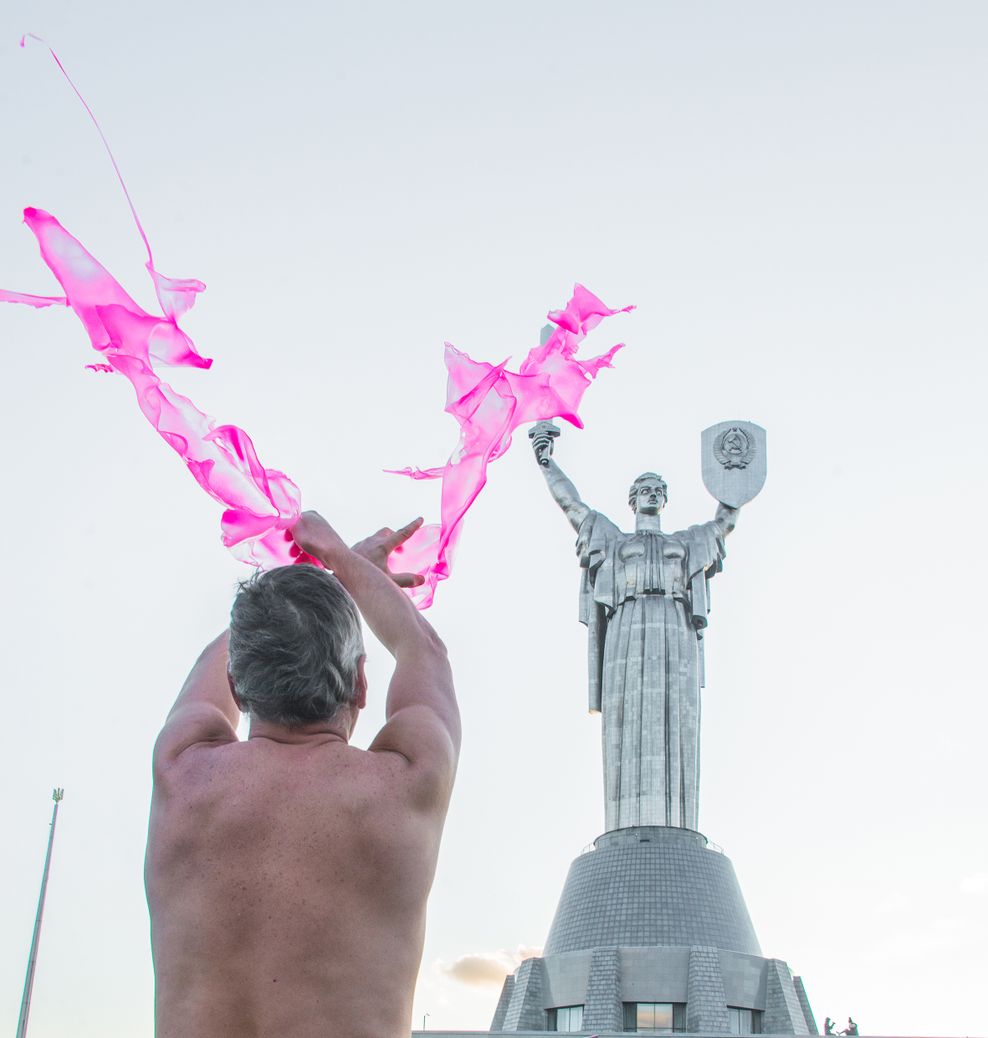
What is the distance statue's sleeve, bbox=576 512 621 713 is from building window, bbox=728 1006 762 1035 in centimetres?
545

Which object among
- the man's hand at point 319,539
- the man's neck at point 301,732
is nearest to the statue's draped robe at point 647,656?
the man's hand at point 319,539

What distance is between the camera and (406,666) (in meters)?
2.30

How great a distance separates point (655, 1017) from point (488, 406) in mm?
17873

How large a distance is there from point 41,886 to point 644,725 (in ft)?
30.9

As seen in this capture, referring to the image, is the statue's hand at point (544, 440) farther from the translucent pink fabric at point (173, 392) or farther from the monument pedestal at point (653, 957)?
the translucent pink fabric at point (173, 392)

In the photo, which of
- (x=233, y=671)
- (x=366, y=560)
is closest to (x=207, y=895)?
(x=233, y=671)

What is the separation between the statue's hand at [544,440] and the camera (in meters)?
24.2

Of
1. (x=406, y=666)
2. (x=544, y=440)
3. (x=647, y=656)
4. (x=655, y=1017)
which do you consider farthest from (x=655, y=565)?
(x=406, y=666)

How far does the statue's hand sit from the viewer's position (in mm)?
24250

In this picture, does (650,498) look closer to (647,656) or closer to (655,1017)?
(647,656)

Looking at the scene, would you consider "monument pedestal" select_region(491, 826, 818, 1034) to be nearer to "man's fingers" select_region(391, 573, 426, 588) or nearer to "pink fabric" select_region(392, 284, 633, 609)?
"pink fabric" select_region(392, 284, 633, 609)

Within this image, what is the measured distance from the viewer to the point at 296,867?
1959 millimetres

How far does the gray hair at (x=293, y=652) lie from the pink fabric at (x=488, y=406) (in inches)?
45.7

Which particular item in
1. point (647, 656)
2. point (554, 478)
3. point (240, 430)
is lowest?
point (240, 430)
